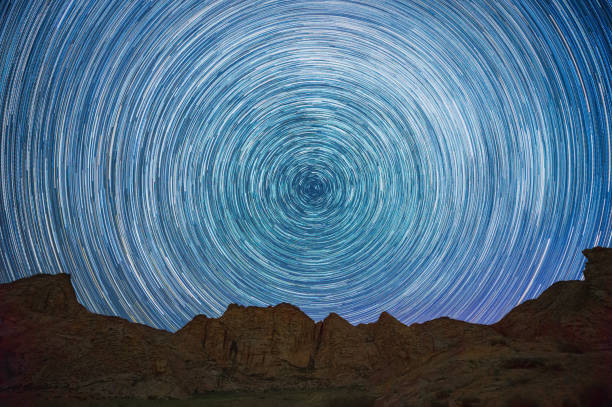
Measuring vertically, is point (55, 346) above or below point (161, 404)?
above

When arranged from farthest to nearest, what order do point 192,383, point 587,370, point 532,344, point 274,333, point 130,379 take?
point 274,333 < point 192,383 < point 130,379 < point 532,344 < point 587,370

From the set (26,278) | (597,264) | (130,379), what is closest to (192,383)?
(130,379)

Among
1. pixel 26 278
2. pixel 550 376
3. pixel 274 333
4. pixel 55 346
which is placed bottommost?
pixel 550 376

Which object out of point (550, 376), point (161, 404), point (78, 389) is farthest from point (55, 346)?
point (550, 376)

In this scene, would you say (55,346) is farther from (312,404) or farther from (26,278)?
(312,404)

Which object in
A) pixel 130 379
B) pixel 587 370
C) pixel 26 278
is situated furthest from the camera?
pixel 26 278

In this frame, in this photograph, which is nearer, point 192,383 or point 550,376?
point 550,376
